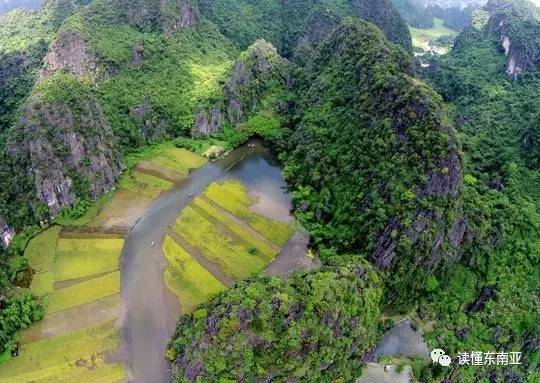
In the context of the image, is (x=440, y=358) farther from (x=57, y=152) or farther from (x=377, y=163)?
(x=57, y=152)

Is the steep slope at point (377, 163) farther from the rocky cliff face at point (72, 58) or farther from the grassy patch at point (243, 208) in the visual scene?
the rocky cliff face at point (72, 58)

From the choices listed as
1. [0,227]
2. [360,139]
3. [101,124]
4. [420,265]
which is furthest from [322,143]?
[0,227]

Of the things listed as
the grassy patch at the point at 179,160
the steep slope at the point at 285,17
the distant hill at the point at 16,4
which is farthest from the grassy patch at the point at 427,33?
the distant hill at the point at 16,4

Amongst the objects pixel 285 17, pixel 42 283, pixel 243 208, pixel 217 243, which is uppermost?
pixel 285 17

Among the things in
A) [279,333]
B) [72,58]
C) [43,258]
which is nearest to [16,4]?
[72,58]

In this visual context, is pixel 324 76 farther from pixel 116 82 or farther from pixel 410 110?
pixel 116 82

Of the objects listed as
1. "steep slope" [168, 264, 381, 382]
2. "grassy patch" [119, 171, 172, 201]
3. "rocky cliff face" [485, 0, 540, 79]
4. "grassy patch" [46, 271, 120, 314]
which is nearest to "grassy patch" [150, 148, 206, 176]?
"grassy patch" [119, 171, 172, 201]

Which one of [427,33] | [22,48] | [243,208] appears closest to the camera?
[243,208]
